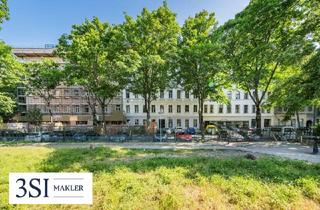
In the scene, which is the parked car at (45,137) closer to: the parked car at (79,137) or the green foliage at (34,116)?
the parked car at (79,137)

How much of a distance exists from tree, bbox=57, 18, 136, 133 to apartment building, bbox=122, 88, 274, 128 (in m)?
19.5

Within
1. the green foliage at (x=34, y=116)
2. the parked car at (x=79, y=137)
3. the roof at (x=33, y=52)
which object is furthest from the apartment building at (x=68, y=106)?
Result: the parked car at (x=79, y=137)

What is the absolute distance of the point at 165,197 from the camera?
6.36 metres

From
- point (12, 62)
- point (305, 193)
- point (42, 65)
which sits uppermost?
point (42, 65)

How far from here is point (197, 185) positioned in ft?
23.9

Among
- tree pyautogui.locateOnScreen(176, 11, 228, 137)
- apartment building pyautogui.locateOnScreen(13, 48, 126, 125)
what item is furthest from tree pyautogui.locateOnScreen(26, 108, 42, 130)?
tree pyautogui.locateOnScreen(176, 11, 228, 137)

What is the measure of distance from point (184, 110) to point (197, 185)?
38734 mm

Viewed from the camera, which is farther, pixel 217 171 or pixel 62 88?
pixel 62 88

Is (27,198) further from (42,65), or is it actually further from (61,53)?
(42,65)

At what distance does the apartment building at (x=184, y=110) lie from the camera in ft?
149

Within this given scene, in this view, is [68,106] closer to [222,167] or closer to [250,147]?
[250,147]

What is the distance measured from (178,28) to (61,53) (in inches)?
555

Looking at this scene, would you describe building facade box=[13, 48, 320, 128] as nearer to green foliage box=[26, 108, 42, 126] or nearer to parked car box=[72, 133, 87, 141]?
green foliage box=[26, 108, 42, 126]

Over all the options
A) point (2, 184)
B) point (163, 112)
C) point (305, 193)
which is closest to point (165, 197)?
point (305, 193)
